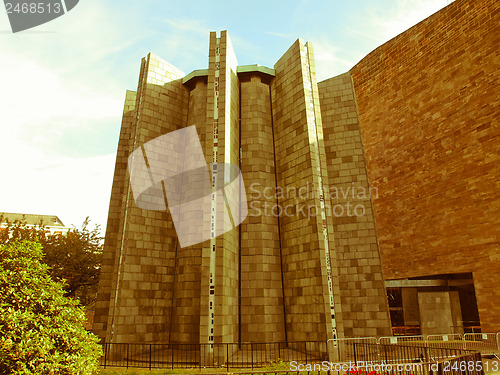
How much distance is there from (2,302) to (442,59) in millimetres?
28500

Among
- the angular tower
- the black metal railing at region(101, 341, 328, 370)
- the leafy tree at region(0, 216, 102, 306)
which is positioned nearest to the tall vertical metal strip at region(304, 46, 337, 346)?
the angular tower

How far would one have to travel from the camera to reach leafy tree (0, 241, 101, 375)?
7594 millimetres

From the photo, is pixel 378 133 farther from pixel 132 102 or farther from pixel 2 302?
pixel 2 302

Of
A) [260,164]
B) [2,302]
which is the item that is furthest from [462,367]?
[260,164]

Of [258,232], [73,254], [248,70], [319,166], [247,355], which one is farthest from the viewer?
[73,254]

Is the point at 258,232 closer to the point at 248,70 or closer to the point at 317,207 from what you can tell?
the point at 317,207

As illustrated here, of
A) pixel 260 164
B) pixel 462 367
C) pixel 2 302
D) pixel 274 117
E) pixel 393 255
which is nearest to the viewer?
pixel 2 302

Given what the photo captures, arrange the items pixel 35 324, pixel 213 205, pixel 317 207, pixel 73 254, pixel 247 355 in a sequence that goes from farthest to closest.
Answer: pixel 73 254 → pixel 317 207 → pixel 213 205 → pixel 247 355 → pixel 35 324

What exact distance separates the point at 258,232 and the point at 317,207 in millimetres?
3673

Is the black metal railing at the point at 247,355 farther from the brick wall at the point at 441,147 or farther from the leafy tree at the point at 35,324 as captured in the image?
the brick wall at the point at 441,147

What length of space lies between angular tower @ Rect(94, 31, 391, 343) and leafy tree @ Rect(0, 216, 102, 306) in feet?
29.2

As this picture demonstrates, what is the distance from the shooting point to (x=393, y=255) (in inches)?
1080

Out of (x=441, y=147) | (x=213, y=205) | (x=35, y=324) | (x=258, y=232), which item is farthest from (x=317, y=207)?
(x=35, y=324)

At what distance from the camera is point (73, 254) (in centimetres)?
2745
